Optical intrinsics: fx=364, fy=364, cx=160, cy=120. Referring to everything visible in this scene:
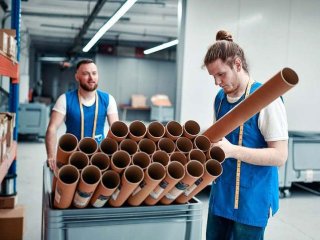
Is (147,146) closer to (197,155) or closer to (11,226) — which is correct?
(197,155)

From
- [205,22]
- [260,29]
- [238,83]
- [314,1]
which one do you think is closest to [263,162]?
[238,83]

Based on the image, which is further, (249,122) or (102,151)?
(249,122)

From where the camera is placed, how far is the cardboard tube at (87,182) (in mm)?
1013

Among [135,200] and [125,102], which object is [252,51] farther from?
[125,102]

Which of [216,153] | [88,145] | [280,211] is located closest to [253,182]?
[216,153]

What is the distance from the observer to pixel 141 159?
109 centimetres

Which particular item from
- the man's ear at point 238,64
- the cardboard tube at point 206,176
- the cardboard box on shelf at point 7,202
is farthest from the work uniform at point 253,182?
the cardboard box on shelf at point 7,202

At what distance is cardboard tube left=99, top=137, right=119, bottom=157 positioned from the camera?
1138mm

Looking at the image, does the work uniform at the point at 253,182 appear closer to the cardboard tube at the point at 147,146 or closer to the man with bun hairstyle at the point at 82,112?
the cardboard tube at the point at 147,146

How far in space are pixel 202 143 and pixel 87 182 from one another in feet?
1.30

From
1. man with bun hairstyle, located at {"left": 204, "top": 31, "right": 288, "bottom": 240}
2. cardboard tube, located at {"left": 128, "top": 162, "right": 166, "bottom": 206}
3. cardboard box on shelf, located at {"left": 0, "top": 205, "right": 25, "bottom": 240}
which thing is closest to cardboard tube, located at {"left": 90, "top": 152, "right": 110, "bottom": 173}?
cardboard tube, located at {"left": 128, "top": 162, "right": 166, "bottom": 206}

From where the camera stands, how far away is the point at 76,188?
3.44ft

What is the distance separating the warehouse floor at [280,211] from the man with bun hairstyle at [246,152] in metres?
1.91

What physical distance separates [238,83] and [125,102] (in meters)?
13.9
